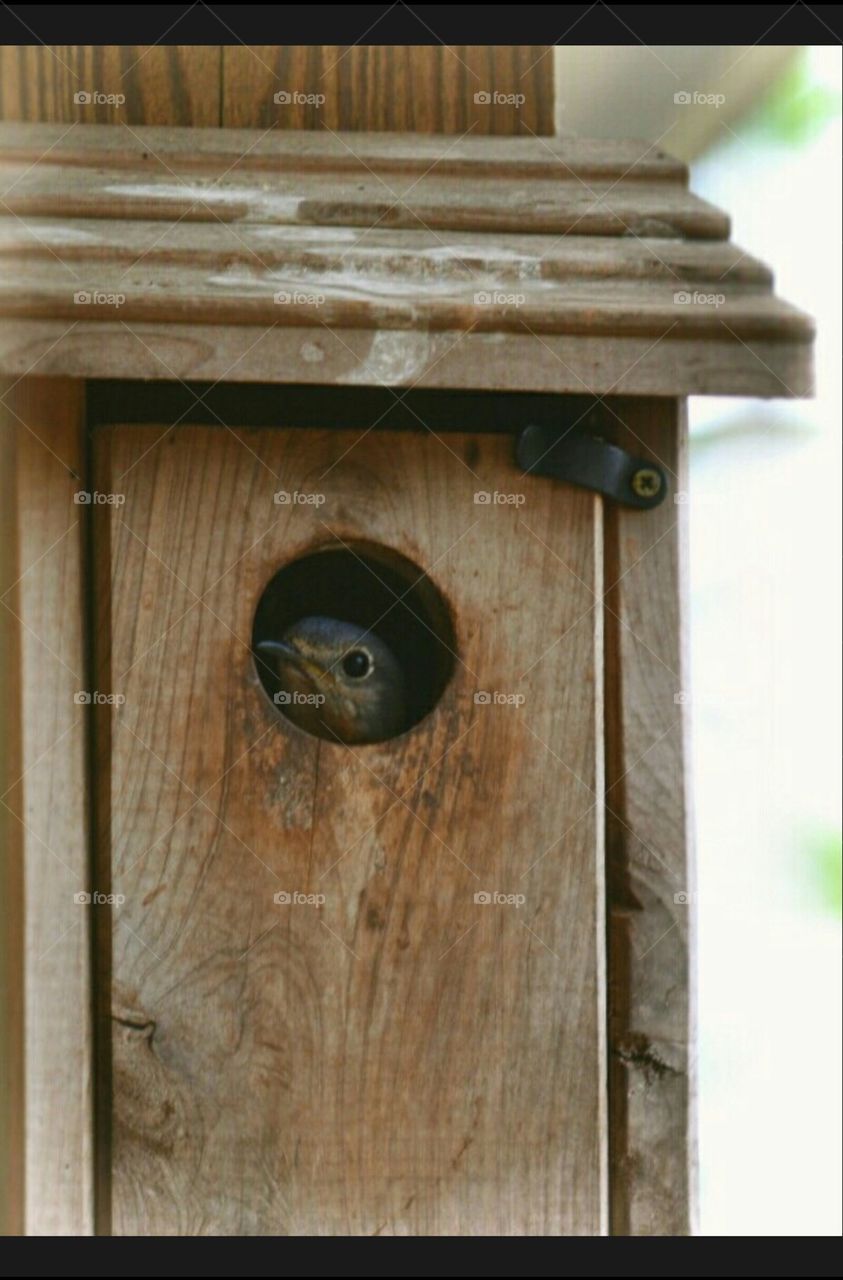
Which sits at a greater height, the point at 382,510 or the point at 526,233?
the point at 526,233

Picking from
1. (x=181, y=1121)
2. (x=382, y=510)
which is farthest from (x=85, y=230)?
(x=181, y=1121)

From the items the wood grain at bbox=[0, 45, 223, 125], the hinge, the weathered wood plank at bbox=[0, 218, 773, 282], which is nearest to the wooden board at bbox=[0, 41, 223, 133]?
the wood grain at bbox=[0, 45, 223, 125]

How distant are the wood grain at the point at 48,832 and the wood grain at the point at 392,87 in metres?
0.31

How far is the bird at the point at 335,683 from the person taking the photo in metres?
1.27

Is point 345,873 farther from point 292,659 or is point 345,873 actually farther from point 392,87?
point 392,87

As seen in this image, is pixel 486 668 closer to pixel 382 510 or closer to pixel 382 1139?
pixel 382 510

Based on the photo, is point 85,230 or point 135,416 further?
point 135,416

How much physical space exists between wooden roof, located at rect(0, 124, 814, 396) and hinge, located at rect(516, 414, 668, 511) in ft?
0.32

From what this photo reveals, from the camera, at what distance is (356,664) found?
4.20 feet

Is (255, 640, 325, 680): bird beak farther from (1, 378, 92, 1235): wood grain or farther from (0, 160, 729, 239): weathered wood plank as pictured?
(0, 160, 729, 239): weathered wood plank

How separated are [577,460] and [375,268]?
0.76 ft

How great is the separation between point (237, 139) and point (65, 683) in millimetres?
467

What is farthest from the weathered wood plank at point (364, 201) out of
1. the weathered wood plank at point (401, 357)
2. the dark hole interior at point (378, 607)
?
the dark hole interior at point (378, 607)

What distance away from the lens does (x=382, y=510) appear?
1.24 metres
